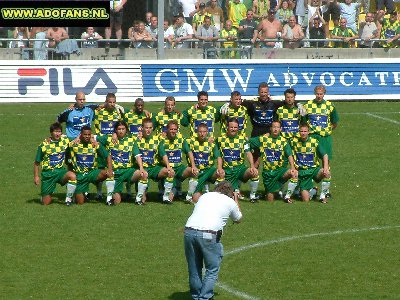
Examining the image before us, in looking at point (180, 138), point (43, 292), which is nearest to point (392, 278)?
point (43, 292)

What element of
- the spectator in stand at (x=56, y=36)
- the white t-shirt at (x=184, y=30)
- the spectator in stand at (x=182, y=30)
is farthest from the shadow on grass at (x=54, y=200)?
the white t-shirt at (x=184, y=30)

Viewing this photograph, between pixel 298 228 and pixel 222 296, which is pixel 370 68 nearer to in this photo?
pixel 298 228

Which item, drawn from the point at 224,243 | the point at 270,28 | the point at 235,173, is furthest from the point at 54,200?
the point at 270,28

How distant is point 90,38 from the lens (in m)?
34.1

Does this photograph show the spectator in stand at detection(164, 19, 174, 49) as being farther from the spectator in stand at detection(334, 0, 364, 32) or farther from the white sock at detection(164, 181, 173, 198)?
the white sock at detection(164, 181, 173, 198)

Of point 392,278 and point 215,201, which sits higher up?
point 215,201

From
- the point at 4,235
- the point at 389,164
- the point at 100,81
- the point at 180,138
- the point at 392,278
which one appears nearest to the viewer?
the point at 392,278

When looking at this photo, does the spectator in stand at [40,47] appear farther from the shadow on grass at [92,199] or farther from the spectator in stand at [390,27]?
the shadow on grass at [92,199]

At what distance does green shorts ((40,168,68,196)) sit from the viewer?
824 inches

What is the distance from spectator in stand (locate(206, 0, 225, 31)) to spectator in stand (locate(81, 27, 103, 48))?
3609mm

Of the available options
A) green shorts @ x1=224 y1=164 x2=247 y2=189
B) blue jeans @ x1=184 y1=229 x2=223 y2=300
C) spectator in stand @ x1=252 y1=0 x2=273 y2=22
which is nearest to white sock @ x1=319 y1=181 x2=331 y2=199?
green shorts @ x1=224 y1=164 x2=247 y2=189

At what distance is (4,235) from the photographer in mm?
18719

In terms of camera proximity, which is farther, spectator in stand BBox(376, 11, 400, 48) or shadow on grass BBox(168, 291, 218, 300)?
spectator in stand BBox(376, 11, 400, 48)

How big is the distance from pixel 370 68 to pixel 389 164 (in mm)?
7757
